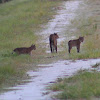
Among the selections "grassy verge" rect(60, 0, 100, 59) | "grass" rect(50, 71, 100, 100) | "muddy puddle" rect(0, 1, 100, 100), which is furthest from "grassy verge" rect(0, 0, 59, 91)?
"grassy verge" rect(60, 0, 100, 59)

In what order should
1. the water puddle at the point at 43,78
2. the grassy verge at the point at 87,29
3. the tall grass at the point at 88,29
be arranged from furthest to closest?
the grassy verge at the point at 87,29, the tall grass at the point at 88,29, the water puddle at the point at 43,78

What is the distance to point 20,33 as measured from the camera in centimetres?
2430

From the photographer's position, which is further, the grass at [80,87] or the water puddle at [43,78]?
the water puddle at [43,78]

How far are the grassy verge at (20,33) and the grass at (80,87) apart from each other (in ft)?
5.10

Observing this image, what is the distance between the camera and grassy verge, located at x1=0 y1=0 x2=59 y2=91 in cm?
1138

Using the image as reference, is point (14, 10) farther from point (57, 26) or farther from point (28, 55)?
point (28, 55)

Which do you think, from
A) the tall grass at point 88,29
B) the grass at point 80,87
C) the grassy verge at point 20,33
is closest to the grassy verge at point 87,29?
the tall grass at point 88,29

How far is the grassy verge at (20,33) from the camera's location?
37.3 feet

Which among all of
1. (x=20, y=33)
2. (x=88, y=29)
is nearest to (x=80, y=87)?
(x=20, y=33)

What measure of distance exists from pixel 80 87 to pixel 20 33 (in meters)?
16.0

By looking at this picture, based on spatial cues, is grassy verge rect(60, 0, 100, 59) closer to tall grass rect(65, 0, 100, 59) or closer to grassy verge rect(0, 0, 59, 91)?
tall grass rect(65, 0, 100, 59)

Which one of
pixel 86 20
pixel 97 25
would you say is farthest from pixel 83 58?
pixel 86 20

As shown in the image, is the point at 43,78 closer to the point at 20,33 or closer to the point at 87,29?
the point at 20,33

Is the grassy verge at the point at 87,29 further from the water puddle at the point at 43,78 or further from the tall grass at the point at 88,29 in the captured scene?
the water puddle at the point at 43,78
